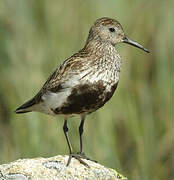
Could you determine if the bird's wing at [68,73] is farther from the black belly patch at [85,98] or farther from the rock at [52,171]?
the rock at [52,171]

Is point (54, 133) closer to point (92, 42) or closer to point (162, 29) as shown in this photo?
point (92, 42)

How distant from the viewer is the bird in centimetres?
551

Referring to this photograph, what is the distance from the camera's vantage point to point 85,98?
5.50 meters

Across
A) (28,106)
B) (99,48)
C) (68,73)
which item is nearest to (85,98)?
(68,73)

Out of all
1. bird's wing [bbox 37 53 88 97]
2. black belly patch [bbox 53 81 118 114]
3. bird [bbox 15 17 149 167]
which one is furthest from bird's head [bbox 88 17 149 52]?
black belly patch [bbox 53 81 118 114]

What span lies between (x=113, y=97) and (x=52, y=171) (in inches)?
111

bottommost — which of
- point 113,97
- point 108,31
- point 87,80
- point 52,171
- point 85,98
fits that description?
point 52,171

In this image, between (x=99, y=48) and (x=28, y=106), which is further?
(x=28, y=106)

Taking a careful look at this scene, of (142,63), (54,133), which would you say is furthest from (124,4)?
(54,133)

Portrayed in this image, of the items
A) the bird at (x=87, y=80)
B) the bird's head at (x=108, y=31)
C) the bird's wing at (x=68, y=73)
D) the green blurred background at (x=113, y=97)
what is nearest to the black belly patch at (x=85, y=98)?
the bird at (x=87, y=80)

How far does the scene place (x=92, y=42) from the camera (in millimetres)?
5977

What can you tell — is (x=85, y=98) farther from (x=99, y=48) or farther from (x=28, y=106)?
(x=28, y=106)

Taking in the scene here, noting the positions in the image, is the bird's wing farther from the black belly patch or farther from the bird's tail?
the bird's tail

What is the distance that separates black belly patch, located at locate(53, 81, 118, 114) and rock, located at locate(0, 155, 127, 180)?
69cm
